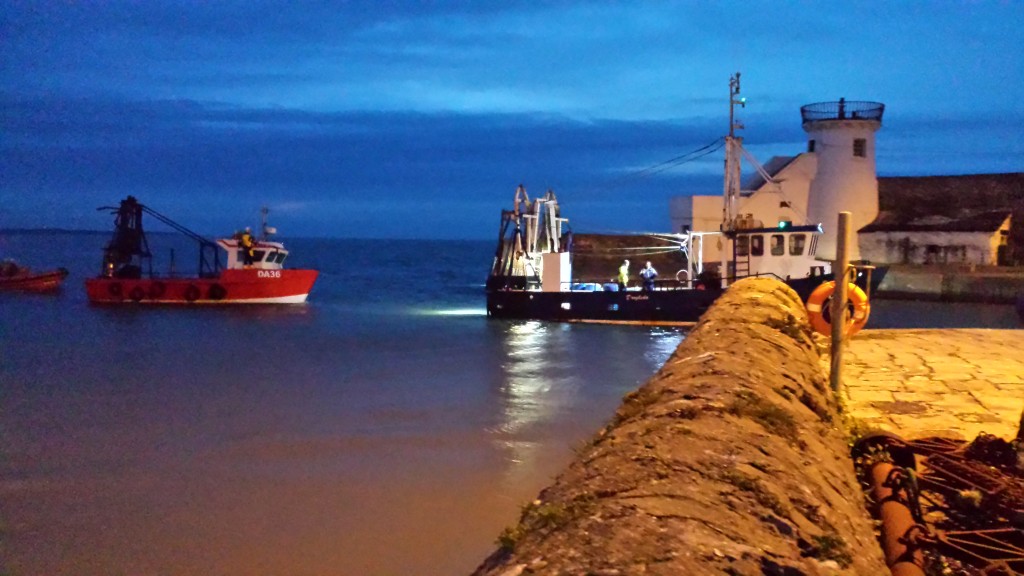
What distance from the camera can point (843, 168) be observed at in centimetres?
3194

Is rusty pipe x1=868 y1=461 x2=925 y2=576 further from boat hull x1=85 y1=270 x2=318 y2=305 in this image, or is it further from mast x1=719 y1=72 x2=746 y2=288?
boat hull x1=85 y1=270 x2=318 y2=305

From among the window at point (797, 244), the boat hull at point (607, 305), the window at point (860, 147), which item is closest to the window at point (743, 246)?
the window at point (797, 244)

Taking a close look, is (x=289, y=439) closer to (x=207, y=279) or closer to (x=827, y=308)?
(x=827, y=308)

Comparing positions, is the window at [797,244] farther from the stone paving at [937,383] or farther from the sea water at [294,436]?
the stone paving at [937,383]

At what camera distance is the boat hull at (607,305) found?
2616cm

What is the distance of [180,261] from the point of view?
9744cm

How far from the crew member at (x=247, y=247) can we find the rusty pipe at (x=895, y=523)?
3119cm

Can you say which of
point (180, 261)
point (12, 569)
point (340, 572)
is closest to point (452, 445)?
point (340, 572)

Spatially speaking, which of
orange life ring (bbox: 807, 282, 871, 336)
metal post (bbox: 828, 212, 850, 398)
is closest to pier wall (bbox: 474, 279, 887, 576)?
metal post (bbox: 828, 212, 850, 398)

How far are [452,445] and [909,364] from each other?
677 centimetres

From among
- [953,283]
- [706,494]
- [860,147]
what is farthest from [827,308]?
[860,147]

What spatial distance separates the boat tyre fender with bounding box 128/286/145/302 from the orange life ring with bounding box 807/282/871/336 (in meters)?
31.9

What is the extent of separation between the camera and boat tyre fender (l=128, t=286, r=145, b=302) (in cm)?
3497

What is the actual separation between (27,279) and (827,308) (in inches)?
1748
